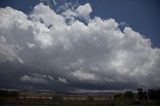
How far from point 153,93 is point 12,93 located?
28817 mm

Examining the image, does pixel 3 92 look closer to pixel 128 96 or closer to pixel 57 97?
pixel 57 97

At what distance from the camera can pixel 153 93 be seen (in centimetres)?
5944

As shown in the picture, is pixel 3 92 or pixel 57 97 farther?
pixel 3 92

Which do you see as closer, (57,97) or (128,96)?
(57,97)

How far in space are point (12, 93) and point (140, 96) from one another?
26.7m

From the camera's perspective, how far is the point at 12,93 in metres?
61.8

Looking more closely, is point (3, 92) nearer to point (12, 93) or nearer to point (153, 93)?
point (12, 93)

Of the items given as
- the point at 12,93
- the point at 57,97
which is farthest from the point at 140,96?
the point at 12,93

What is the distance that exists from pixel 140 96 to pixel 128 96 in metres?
2.50

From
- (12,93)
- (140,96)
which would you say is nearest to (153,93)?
(140,96)

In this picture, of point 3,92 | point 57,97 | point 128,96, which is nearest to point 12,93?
point 3,92

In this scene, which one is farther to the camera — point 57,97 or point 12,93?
point 12,93

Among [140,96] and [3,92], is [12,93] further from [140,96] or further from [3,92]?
[140,96]

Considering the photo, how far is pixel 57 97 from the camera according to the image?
184ft
